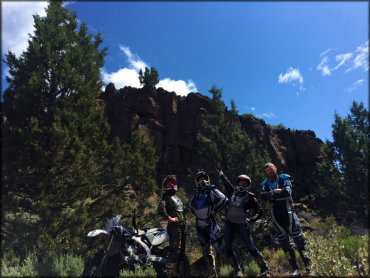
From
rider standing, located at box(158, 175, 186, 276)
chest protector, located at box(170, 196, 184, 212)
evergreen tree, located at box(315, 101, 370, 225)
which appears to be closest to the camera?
rider standing, located at box(158, 175, 186, 276)

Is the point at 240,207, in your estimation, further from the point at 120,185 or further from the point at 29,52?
the point at 29,52

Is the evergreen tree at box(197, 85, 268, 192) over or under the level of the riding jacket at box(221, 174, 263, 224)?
over

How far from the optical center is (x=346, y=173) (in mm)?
20172

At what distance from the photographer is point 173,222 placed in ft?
16.0

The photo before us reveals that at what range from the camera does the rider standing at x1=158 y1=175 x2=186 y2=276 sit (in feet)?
15.3

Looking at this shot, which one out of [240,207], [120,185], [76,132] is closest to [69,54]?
[76,132]

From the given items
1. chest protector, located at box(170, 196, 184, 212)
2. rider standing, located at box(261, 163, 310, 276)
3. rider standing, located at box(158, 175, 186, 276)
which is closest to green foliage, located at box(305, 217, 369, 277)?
rider standing, located at box(261, 163, 310, 276)

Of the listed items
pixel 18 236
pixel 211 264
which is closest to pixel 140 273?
pixel 211 264

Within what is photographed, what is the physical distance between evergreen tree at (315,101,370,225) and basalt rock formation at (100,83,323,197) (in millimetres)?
6608

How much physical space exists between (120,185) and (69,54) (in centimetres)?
574

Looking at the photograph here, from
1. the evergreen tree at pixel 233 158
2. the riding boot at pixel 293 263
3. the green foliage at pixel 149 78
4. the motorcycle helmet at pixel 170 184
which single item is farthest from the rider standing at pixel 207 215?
the green foliage at pixel 149 78

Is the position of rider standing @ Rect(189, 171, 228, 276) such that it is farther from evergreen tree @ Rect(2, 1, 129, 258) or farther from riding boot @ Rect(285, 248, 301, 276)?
evergreen tree @ Rect(2, 1, 129, 258)

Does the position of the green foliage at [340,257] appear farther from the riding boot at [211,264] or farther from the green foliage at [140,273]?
the green foliage at [140,273]

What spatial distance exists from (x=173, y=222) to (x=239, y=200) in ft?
5.27
